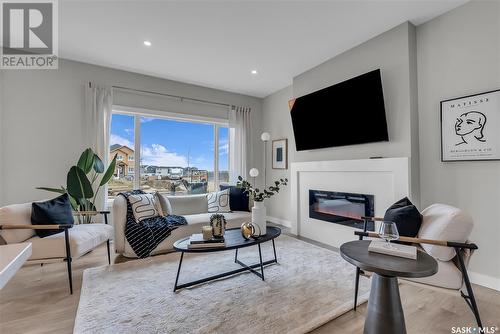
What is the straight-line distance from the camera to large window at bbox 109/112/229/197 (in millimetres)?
4188

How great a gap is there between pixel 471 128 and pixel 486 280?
1.47m

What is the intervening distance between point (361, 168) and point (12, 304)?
12.4 ft

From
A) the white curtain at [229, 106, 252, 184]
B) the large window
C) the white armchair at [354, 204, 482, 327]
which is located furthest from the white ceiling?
the white armchair at [354, 204, 482, 327]

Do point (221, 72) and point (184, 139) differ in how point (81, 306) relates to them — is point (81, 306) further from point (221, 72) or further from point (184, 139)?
point (221, 72)

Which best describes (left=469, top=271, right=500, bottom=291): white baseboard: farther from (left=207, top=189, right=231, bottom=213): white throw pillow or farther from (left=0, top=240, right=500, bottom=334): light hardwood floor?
(left=207, top=189, right=231, bottom=213): white throw pillow

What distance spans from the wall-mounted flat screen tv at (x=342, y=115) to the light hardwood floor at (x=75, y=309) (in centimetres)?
173

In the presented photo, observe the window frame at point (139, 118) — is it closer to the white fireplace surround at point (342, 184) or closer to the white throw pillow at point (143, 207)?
the white throw pillow at point (143, 207)

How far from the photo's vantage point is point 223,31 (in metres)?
2.92

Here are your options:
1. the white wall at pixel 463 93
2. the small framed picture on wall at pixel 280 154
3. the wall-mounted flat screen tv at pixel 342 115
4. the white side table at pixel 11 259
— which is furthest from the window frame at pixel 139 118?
the white wall at pixel 463 93

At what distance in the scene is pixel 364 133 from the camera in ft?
10.3

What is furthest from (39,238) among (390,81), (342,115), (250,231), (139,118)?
(390,81)

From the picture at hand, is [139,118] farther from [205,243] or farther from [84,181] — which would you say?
[205,243]

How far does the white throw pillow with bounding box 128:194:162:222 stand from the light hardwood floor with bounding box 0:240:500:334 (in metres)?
0.89

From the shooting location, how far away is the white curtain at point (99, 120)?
12.3 feet
